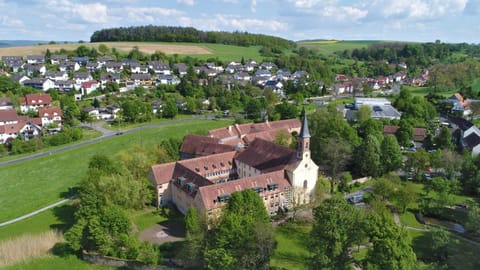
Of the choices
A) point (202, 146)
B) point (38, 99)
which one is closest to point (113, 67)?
point (38, 99)

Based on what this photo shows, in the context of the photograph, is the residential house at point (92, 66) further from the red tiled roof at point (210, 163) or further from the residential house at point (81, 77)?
the red tiled roof at point (210, 163)

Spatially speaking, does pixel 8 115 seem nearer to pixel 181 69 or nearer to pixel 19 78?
pixel 19 78

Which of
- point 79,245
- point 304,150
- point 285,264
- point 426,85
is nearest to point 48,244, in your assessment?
point 79,245

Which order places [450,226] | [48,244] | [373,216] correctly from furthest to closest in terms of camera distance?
[450,226]
[48,244]
[373,216]

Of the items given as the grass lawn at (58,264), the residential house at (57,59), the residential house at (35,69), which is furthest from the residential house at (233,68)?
the grass lawn at (58,264)

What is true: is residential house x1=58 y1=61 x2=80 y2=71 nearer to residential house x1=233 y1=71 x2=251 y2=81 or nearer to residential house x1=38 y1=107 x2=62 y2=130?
residential house x1=38 y1=107 x2=62 y2=130

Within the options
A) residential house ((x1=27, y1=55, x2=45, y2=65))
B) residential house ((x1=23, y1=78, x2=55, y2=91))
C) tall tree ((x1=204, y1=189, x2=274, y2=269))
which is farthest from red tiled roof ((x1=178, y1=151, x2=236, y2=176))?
residential house ((x1=27, y1=55, x2=45, y2=65))

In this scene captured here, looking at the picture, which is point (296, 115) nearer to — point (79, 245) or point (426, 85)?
point (79, 245)
